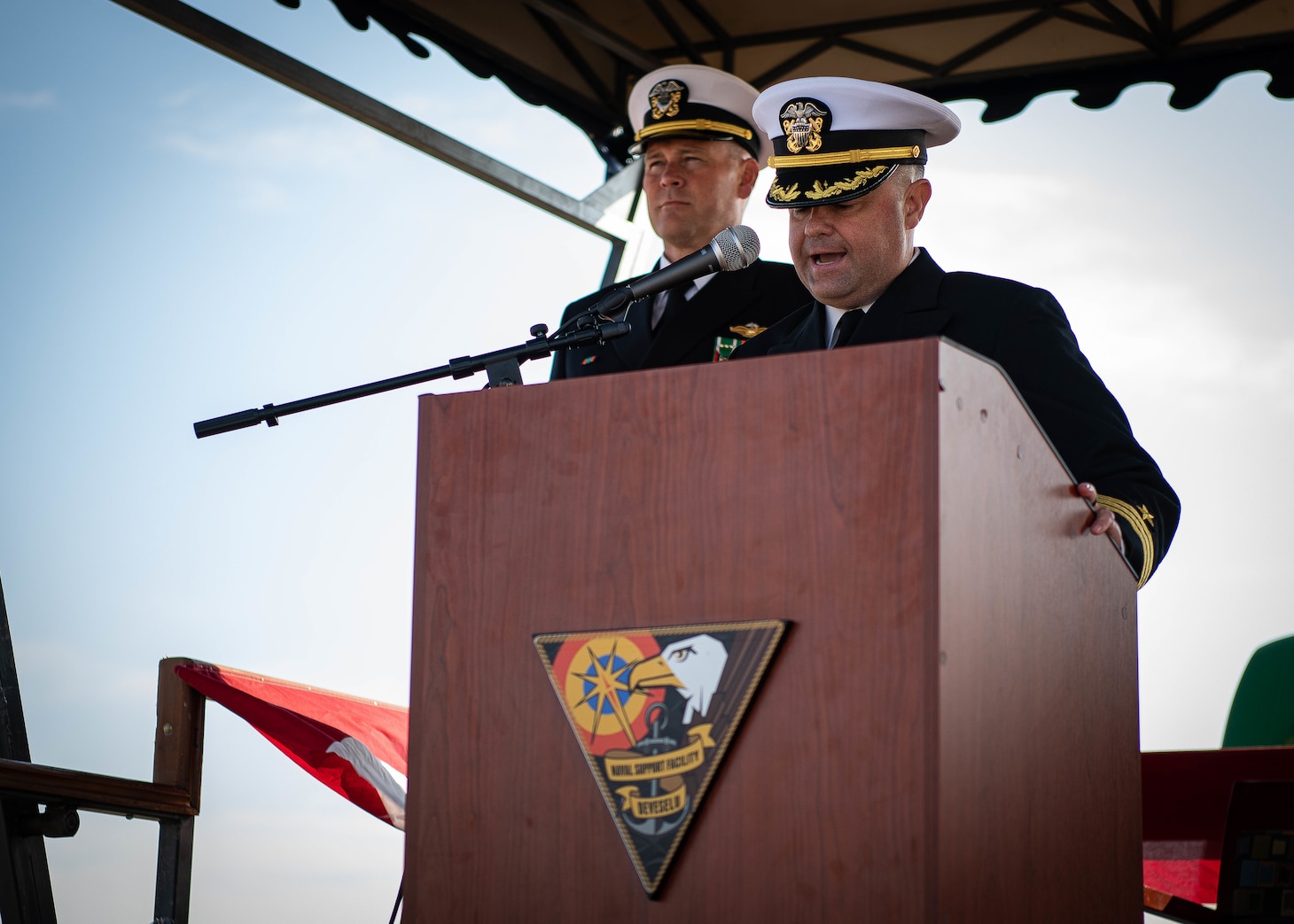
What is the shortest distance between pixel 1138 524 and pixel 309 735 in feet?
4.59

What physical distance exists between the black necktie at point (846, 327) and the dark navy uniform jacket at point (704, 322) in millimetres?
786

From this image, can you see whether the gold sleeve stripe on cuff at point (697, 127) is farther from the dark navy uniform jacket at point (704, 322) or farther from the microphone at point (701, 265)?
the microphone at point (701, 265)

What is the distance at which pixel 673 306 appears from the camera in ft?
8.75

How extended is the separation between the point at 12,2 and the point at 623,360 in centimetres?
167

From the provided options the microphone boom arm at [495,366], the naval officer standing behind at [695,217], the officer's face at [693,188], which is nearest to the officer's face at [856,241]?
the microphone boom arm at [495,366]

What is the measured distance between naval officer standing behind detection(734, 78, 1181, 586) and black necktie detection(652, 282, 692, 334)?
A: 845mm

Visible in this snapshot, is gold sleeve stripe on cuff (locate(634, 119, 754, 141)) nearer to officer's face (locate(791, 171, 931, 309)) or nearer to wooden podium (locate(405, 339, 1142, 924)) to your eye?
Result: officer's face (locate(791, 171, 931, 309))

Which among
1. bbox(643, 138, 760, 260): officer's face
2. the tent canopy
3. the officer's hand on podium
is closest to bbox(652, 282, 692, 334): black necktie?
bbox(643, 138, 760, 260): officer's face

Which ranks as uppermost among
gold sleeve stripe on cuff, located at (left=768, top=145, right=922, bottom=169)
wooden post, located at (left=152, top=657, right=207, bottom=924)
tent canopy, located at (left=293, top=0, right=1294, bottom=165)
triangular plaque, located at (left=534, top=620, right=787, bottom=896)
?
tent canopy, located at (left=293, top=0, right=1294, bottom=165)

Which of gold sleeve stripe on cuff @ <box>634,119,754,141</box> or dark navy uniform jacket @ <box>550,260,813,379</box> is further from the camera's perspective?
gold sleeve stripe on cuff @ <box>634,119,754,141</box>

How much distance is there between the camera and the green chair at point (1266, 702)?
3.03m

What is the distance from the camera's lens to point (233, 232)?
11.2 ft

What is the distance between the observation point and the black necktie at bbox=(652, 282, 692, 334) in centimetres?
265

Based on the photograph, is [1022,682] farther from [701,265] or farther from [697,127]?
[697,127]
